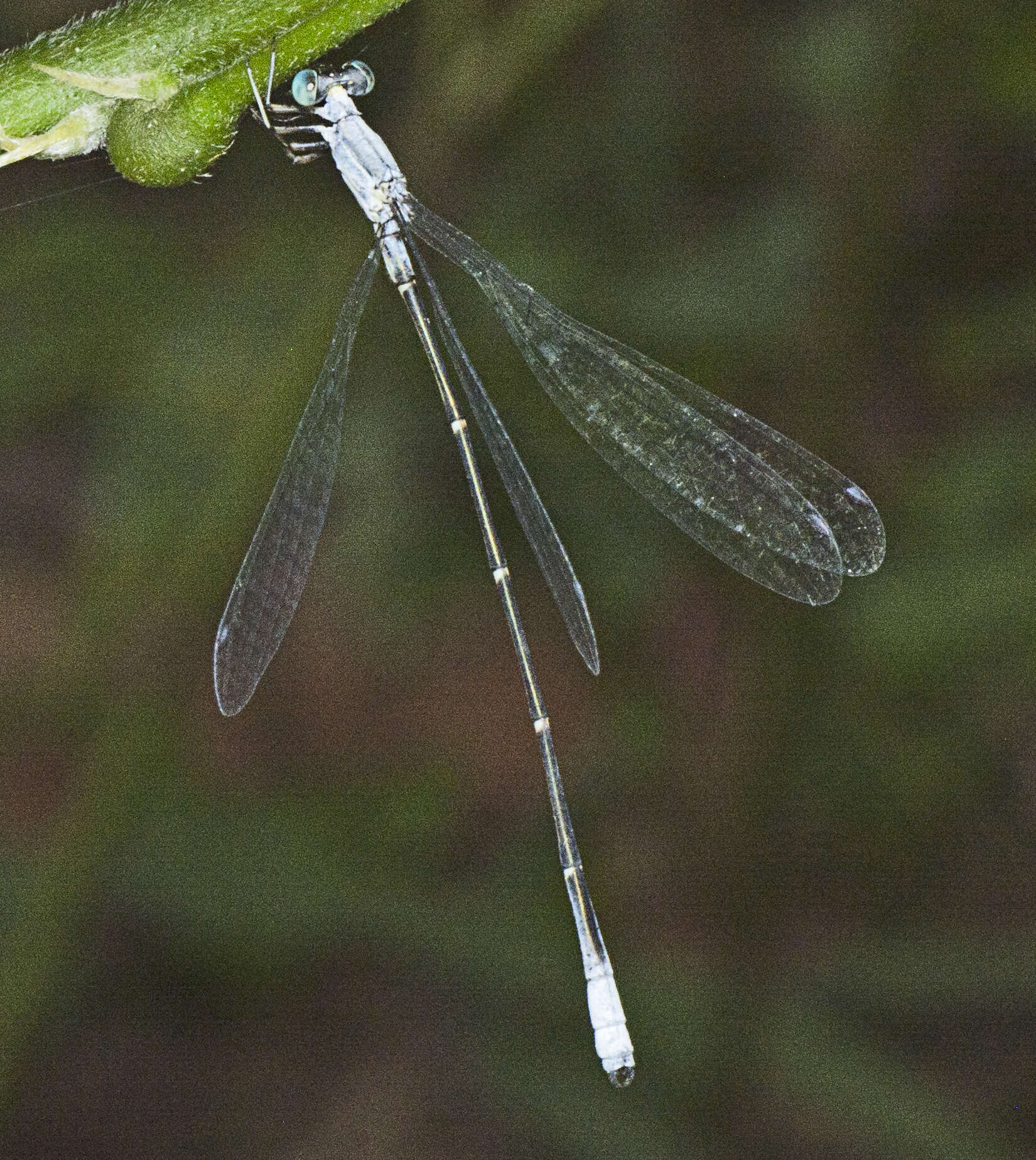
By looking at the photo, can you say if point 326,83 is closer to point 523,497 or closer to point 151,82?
point 151,82

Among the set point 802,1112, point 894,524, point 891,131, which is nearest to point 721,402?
point 894,524

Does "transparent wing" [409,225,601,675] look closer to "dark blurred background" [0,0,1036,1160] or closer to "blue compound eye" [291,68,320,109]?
"blue compound eye" [291,68,320,109]

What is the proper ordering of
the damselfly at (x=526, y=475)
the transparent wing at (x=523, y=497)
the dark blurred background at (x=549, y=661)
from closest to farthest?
the damselfly at (x=526, y=475) → the transparent wing at (x=523, y=497) → the dark blurred background at (x=549, y=661)

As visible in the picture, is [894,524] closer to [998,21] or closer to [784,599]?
[784,599]

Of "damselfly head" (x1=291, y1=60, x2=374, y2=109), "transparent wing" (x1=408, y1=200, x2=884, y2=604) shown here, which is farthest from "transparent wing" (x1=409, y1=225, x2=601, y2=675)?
"damselfly head" (x1=291, y1=60, x2=374, y2=109)

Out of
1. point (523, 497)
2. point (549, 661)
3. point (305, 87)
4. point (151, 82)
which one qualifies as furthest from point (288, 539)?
point (549, 661)

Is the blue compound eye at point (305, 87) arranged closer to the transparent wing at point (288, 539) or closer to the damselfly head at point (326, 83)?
the damselfly head at point (326, 83)

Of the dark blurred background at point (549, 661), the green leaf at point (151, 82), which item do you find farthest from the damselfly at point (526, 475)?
the green leaf at point (151, 82)
